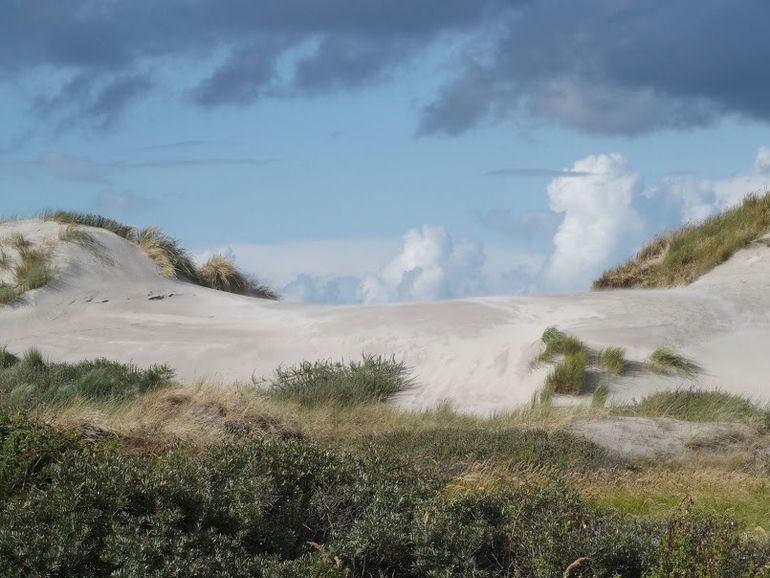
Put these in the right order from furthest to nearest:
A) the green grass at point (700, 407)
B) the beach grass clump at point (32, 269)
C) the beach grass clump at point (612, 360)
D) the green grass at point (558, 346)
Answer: the beach grass clump at point (32, 269) → the green grass at point (558, 346) → the beach grass clump at point (612, 360) → the green grass at point (700, 407)

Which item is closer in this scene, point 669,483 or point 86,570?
point 86,570

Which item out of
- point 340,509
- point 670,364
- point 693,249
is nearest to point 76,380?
point 670,364

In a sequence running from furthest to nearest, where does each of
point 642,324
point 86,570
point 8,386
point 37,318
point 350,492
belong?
point 37,318 → point 642,324 → point 8,386 → point 350,492 → point 86,570

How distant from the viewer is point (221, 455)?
20.4 feet

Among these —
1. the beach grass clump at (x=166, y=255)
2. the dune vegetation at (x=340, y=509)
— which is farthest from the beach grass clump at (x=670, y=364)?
the beach grass clump at (x=166, y=255)

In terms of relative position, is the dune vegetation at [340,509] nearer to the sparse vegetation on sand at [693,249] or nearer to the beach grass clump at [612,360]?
the beach grass clump at [612,360]

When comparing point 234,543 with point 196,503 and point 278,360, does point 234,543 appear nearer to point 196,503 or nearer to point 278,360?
point 196,503

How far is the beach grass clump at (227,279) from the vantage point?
72.2 ft

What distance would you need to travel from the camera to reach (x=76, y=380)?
13.2 meters

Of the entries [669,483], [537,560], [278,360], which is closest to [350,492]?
[537,560]

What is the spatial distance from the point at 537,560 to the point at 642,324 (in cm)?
1106

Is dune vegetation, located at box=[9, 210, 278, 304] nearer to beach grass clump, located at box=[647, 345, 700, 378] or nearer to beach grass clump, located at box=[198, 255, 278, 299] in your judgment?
beach grass clump, located at box=[198, 255, 278, 299]

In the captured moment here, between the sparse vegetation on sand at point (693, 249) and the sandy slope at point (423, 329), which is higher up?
the sparse vegetation on sand at point (693, 249)

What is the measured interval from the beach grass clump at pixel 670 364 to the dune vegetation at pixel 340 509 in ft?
17.4
